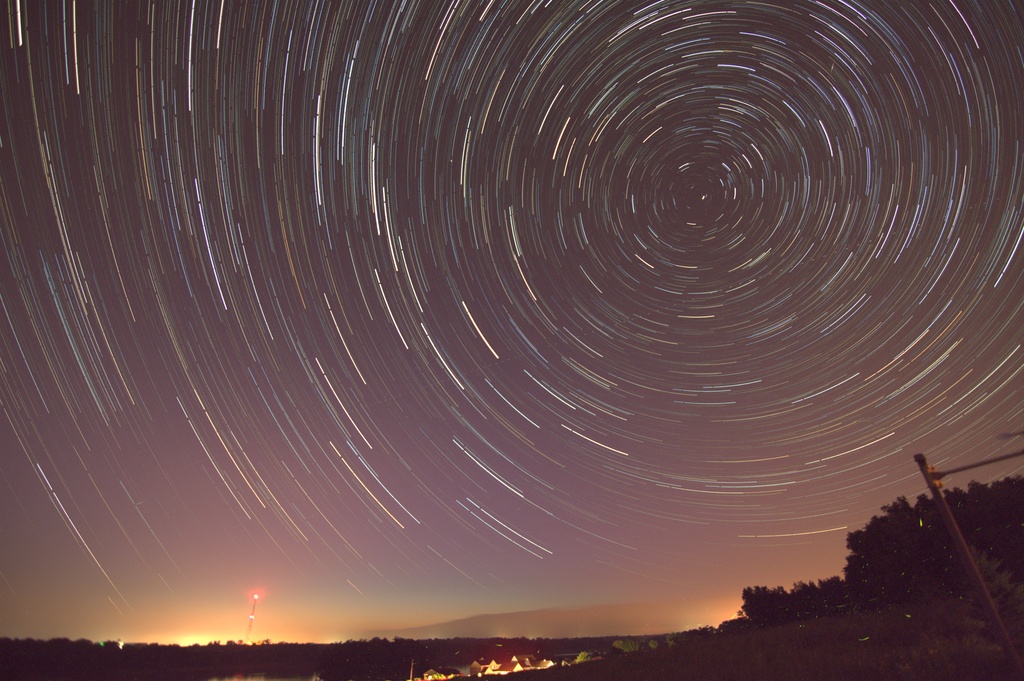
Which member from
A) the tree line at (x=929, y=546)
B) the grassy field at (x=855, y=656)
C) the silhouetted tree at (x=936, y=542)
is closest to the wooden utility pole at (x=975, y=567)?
the grassy field at (x=855, y=656)

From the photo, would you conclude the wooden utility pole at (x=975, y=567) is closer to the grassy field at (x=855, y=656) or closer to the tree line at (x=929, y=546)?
the grassy field at (x=855, y=656)

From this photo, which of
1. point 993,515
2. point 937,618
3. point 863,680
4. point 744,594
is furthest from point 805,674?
point 744,594

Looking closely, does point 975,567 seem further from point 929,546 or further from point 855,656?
point 929,546

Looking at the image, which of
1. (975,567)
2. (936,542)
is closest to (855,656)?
(975,567)

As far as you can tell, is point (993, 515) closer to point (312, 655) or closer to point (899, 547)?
point (899, 547)

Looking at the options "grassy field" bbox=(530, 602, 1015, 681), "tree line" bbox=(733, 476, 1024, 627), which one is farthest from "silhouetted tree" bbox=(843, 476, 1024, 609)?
"grassy field" bbox=(530, 602, 1015, 681)

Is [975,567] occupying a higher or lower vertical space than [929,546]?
lower

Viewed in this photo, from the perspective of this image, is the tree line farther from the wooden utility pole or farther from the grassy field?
the wooden utility pole

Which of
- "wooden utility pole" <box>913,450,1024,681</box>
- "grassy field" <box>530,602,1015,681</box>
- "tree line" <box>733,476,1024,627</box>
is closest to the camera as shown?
"wooden utility pole" <box>913,450,1024,681</box>
